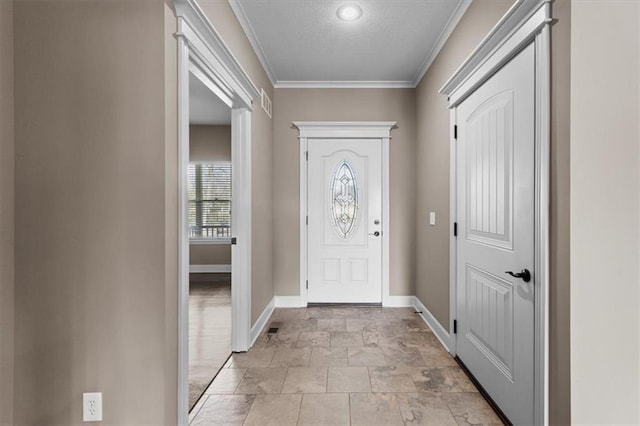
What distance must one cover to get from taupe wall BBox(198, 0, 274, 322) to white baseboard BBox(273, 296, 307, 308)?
0.16 meters

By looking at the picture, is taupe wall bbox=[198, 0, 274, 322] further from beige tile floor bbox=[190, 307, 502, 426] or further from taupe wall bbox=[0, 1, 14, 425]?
taupe wall bbox=[0, 1, 14, 425]

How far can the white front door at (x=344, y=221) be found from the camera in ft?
13.4

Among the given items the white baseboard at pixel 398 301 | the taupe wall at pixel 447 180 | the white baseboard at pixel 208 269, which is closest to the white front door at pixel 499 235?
the taupe wall at pixel 447 180

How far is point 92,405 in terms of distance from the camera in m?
1.47

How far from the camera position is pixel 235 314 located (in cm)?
281

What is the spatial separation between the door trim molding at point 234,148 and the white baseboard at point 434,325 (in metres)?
1.67

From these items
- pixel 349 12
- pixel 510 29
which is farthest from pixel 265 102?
pixel 510 29

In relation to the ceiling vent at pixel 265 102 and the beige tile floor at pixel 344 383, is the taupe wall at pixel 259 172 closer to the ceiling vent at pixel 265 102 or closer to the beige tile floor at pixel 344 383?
the ceiling vent at pixel 265 102

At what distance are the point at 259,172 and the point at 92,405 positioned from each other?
7.38ft

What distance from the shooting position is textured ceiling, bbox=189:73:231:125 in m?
4.44

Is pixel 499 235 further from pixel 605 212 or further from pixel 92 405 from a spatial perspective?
pixel 92 405

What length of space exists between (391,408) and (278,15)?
289cm

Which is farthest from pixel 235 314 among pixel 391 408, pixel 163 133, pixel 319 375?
pixel 163 133

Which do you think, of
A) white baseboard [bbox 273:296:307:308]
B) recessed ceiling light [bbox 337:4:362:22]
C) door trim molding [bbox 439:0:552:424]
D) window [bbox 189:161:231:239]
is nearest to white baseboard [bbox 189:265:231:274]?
window [bbox 189:161:231:239]
